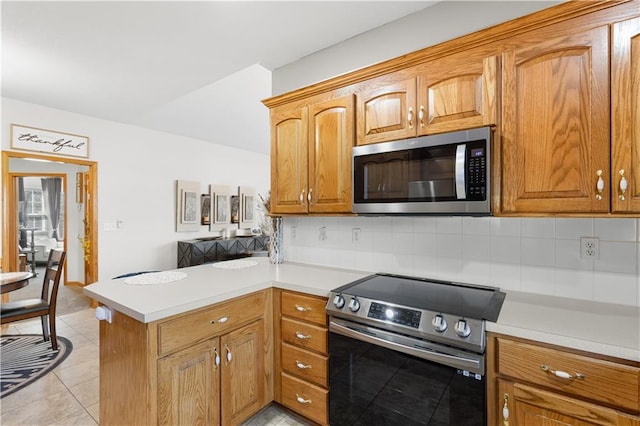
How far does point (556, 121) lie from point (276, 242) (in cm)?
202

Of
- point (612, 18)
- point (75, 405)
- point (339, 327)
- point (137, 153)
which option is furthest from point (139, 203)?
point (612, 18)

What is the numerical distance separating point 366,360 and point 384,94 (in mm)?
1530

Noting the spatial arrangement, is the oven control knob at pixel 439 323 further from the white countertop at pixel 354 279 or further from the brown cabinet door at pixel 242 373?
the brown cabinet door at pixel 242 373

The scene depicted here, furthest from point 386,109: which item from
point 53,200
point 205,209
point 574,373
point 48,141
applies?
point 53,200

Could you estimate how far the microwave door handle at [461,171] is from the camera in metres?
1.48

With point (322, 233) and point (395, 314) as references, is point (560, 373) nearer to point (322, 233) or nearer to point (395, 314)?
point (395, 314)

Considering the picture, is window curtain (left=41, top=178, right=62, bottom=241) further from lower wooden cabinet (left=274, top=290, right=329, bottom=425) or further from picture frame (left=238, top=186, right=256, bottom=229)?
lower wooden cabinet (left=274, top=290, right=329, bottom=425)

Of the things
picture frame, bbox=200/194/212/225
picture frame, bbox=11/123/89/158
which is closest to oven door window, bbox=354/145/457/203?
picture frame, bbox=11/123/89/158

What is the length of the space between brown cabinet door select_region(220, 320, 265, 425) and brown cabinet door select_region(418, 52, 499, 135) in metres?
1.57

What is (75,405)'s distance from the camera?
2.11 metres

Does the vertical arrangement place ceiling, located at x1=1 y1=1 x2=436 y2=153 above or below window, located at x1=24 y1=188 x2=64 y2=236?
above

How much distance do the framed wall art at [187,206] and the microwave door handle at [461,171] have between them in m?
4.88

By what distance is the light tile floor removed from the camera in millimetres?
1943

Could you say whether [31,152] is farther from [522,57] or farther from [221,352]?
[522,57]
